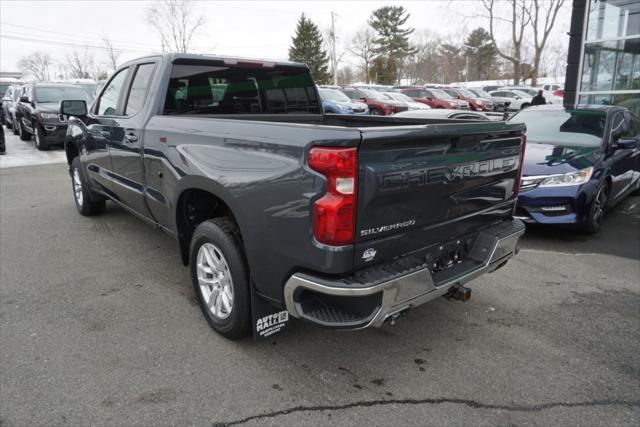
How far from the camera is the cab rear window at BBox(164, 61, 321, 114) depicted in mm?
3951

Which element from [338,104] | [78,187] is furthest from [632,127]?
[338,104]

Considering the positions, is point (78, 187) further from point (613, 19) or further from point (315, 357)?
point (613, 19)

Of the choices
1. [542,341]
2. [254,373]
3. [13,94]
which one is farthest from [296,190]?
[13,94]

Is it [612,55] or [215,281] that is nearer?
[215,281]

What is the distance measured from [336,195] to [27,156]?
1312cm

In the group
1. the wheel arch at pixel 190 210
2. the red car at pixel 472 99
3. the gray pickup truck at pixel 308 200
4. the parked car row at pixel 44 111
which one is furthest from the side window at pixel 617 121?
the red car at pixel 472 99

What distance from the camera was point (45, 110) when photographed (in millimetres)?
12969

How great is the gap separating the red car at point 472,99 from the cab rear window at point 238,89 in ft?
80.8

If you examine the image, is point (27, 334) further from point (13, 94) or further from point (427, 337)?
point (13, 94)

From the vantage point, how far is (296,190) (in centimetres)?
238

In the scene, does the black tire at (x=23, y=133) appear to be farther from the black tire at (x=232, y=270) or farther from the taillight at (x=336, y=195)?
the taillight at (x=336, y=195)

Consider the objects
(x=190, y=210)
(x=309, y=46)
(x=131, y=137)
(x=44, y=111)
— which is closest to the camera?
(x=190, y=210)

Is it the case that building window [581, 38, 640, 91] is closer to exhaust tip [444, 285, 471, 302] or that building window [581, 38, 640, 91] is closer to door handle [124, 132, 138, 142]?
exhaust tip [444, 285, 471, 302]

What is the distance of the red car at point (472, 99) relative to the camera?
1102 inches
